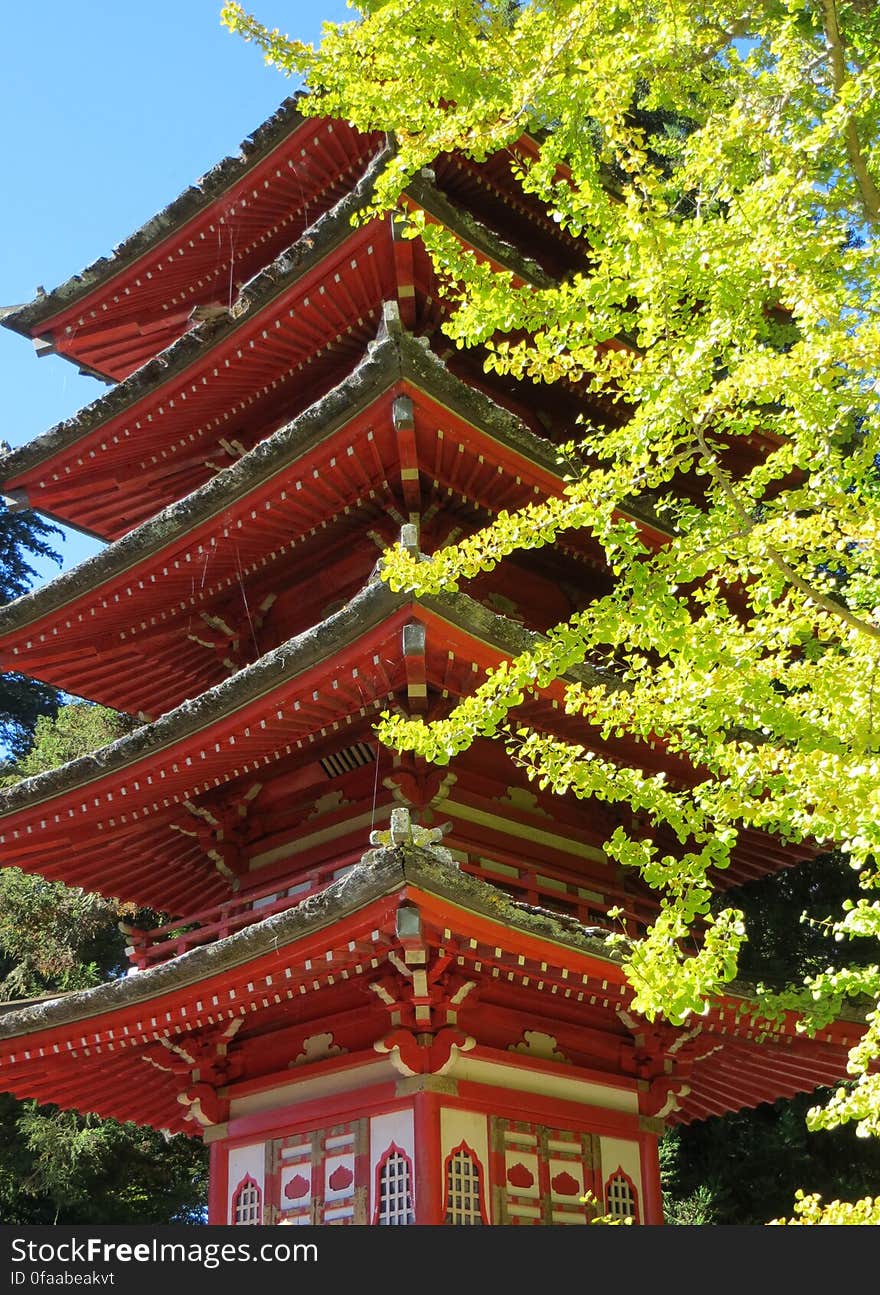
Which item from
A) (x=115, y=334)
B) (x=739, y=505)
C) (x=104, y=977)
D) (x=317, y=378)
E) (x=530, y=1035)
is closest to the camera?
(x=739, y=505)

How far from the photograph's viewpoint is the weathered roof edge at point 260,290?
991 centimetres

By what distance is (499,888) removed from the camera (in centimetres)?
848

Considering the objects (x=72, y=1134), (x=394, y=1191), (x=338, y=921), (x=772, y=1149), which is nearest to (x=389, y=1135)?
(x=394, y=1191)

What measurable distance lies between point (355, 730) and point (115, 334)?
292 inches

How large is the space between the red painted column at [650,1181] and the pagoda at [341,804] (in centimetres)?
3

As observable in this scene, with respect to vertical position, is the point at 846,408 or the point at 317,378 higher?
the point at 317,378

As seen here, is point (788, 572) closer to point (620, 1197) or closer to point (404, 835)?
point (404, 835)

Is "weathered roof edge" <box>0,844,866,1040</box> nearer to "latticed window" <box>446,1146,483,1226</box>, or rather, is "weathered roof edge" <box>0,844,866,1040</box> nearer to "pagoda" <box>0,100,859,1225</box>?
"pagoda" <box>0,100,859,1225</box>

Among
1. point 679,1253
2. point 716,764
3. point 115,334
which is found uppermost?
point 115,334

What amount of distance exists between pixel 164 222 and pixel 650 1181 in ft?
36.1

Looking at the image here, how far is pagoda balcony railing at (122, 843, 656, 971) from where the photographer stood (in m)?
8.66

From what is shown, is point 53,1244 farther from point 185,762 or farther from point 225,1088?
point 185,762

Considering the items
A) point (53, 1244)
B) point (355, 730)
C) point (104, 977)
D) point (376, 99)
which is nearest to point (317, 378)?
point (355, 730)

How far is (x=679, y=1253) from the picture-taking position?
5.80m
